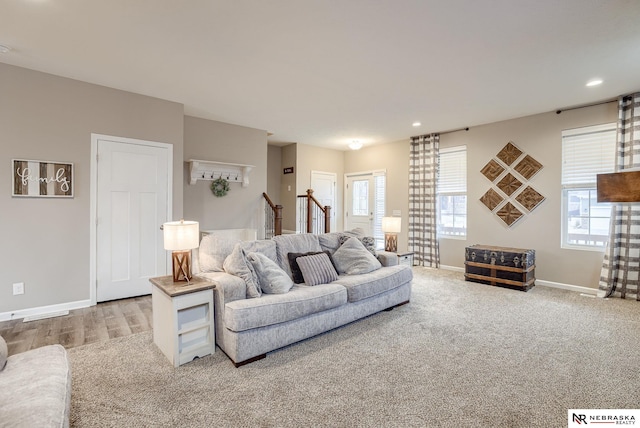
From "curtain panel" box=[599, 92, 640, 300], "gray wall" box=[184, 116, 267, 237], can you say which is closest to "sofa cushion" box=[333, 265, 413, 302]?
"curtain panel" box=[599, 92, 640, 300]

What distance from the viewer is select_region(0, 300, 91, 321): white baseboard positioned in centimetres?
336

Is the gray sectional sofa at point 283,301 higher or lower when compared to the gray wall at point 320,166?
lower

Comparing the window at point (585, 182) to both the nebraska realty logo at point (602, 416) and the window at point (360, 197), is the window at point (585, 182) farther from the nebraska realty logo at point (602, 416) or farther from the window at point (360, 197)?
the window at point (360, 197)

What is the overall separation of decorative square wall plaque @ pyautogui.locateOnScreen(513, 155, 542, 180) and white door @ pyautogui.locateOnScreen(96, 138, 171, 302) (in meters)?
5.56

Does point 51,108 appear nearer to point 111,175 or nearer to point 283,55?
point 111,175

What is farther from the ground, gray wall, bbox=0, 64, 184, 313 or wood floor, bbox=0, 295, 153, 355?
gray wall, bbox=0, 64, 184, 313

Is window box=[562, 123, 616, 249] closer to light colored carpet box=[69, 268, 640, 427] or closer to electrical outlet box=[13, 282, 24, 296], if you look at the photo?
light colored carpet box=[69, 268, 640, 427]

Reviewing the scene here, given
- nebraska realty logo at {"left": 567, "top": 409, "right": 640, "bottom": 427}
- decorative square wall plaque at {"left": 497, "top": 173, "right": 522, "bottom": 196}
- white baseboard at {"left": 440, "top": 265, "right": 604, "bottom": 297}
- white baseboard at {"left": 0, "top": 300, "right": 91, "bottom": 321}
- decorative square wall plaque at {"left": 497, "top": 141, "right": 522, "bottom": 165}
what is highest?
decorative square wall plaque at {"left": 497, "top": 141, "right": 522, "bottom": 165}

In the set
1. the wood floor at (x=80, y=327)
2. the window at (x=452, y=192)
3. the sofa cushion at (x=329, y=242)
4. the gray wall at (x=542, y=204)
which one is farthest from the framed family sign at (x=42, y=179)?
the gray wall at (x=542, y=204)

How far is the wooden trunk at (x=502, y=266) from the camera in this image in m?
4.56

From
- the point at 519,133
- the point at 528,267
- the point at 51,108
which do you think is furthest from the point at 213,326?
the point at 519,133

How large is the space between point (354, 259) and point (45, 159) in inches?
148

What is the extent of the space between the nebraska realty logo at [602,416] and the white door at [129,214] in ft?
15.1

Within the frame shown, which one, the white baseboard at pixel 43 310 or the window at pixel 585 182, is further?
the window at pixel 585 182
